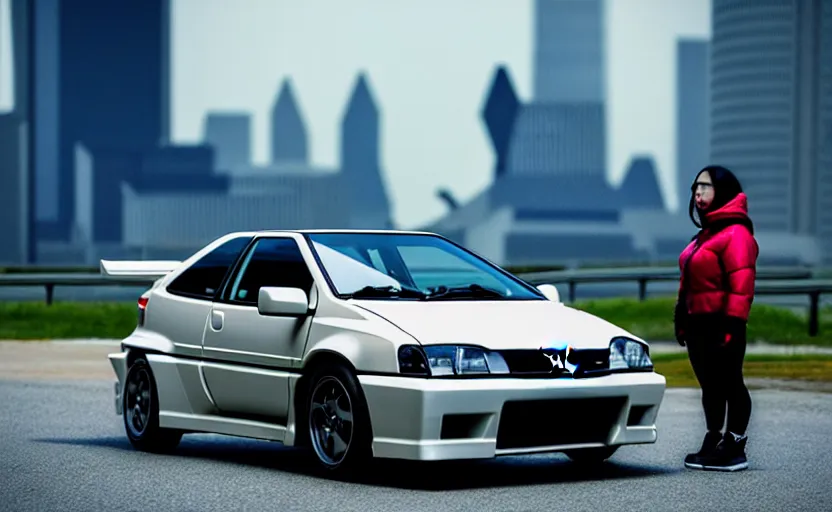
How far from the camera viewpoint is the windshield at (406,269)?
9266 millimetres

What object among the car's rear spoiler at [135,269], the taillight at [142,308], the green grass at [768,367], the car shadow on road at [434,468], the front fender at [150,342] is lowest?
the green grass at [768,367]

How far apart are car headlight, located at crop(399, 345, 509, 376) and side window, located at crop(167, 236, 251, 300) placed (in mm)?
2215

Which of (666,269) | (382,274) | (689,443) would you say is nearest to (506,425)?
(382,274)

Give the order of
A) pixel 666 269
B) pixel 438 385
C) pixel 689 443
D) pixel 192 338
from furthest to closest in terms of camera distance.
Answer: pixel 666 269 → pixel 689 443 → pixel 192 338 → pixel 438 385

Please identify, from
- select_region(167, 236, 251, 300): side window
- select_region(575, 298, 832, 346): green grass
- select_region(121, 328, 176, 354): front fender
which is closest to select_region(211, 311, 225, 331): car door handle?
select_region(167, 236, 251, 300): side window

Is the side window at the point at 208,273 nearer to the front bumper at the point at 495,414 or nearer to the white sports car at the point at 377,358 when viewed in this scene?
the white sports car at the point at 377,358

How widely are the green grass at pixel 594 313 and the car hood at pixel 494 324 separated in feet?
48.7

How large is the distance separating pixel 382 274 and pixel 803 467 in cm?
270

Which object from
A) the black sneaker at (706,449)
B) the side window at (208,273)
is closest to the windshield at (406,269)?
the side window at (208,273)

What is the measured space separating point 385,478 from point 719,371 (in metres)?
2.03

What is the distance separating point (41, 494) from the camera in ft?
27.3

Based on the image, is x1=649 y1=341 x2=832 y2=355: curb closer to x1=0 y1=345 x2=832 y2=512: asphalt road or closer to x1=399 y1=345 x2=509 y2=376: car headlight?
x1=0 y1=345 x2=832 y2=512: asphalt road

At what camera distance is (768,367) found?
18656 mm

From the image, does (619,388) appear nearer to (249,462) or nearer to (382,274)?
(382,274)
